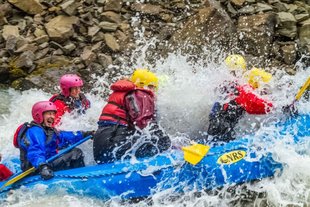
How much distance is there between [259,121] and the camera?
683 cm

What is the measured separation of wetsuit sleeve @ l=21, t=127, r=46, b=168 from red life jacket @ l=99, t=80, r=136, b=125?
2.57ft

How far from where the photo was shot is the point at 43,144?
6.20 meters

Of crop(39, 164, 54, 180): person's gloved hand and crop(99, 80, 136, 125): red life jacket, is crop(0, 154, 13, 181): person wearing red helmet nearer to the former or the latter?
crop(39, 164, 54, 180): person's gloved hand

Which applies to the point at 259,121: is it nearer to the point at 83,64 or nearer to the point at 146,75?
the point at 146,75

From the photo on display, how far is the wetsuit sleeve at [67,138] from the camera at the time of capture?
6.57 m

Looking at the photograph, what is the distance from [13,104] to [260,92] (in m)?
5.30

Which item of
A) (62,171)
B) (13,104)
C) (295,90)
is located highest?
(295,90)

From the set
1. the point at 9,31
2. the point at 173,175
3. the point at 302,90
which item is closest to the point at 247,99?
the point at 302,90

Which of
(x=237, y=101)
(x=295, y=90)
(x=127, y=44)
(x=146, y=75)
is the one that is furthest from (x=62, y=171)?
(x=127, y=44)

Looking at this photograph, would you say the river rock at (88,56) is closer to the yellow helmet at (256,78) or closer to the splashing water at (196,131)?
the splashing water at (196,131)

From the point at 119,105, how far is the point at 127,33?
583 cm

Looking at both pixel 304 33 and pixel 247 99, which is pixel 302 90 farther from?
pixel 304 33

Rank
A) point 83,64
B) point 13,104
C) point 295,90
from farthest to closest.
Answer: point 83,64 → point 13,104 → point 295,90

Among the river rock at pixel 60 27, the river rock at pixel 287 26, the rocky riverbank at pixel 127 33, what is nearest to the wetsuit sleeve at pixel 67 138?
the rocky riverbank at pixel 127 33
